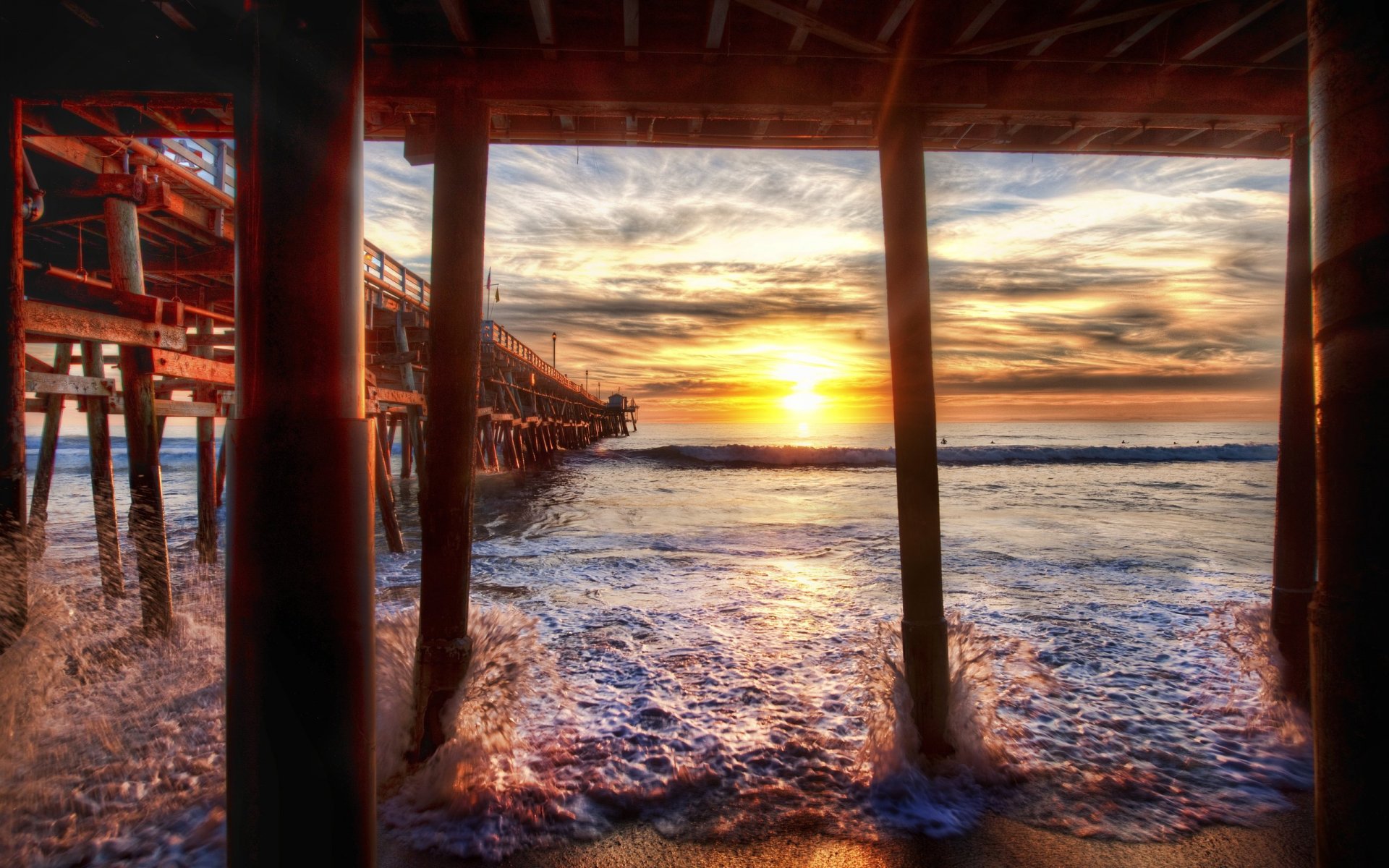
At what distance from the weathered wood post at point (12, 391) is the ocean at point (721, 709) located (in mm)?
379

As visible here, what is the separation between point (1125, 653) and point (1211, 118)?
396 cm

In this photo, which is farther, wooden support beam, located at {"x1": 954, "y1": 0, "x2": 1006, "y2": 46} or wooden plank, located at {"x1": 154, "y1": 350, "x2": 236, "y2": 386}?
wooden plank, located at {"x1": 154, "y1": 350, "x2": 236, "y2": 386}

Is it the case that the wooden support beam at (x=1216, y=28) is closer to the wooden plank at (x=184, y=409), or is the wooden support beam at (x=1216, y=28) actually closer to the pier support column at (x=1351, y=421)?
the pier support column at (x=1351, y=421)

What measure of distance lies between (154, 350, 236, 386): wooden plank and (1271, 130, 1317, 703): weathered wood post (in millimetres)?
7524

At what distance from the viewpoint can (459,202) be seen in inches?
131

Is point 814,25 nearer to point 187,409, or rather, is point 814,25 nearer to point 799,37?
point 799,37

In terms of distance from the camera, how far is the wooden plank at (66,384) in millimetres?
4871

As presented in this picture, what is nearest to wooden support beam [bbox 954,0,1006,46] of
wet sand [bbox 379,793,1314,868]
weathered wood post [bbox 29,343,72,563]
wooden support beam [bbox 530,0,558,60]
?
wooden support beam [bbox 530,0,558,60]

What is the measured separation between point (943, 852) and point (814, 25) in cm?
386

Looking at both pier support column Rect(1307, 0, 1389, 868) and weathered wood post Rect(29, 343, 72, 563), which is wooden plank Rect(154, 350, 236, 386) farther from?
pier support column Rect(1307, 0, 1389, 868)

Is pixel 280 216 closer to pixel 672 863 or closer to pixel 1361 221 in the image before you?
pixel 1361 221

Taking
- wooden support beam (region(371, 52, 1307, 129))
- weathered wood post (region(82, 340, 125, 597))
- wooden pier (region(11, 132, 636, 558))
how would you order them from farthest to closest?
weathered wood post (region(82, 340, 125, 597)), wooden pier (region(11, 132, 636, 558)), wooden support beam (region(371, 52, 1307, 129))

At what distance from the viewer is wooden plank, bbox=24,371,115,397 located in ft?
16.0

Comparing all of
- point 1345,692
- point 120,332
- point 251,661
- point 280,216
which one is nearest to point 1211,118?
point 1345,692
